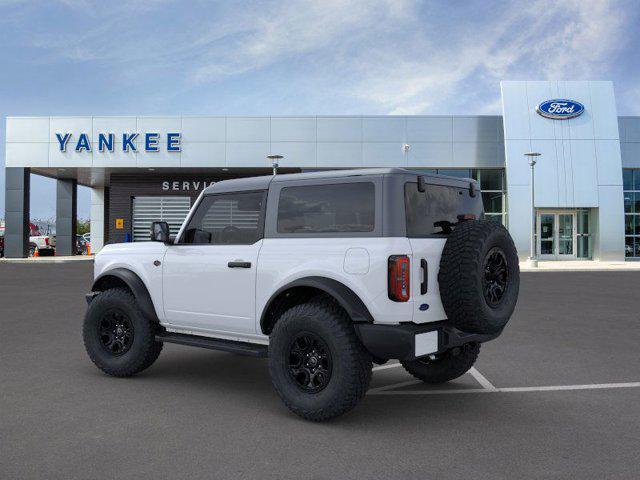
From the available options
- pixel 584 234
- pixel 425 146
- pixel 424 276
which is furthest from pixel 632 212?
pixel 424 276

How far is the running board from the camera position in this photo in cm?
510

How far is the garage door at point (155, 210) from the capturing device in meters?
34.1

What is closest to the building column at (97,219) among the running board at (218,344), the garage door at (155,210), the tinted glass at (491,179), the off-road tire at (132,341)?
the garage door at (155,210)

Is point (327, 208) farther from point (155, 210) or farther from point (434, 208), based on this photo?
point (155, 210)

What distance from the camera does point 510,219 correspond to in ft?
101

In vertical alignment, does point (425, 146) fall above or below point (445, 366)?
above

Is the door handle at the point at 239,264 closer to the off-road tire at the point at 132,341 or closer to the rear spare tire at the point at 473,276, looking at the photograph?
the off-road tire at the point at 132,341

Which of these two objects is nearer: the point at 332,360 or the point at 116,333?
the point at 332,360

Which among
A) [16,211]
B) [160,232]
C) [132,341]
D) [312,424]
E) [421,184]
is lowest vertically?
[312,424]

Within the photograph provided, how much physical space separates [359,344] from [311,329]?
1.23 ft

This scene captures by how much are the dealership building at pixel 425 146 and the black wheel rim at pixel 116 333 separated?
25.2 metres

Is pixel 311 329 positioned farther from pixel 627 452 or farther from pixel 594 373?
pixel 594 373

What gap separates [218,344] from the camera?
5.43 m

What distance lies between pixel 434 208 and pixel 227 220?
1.91m
